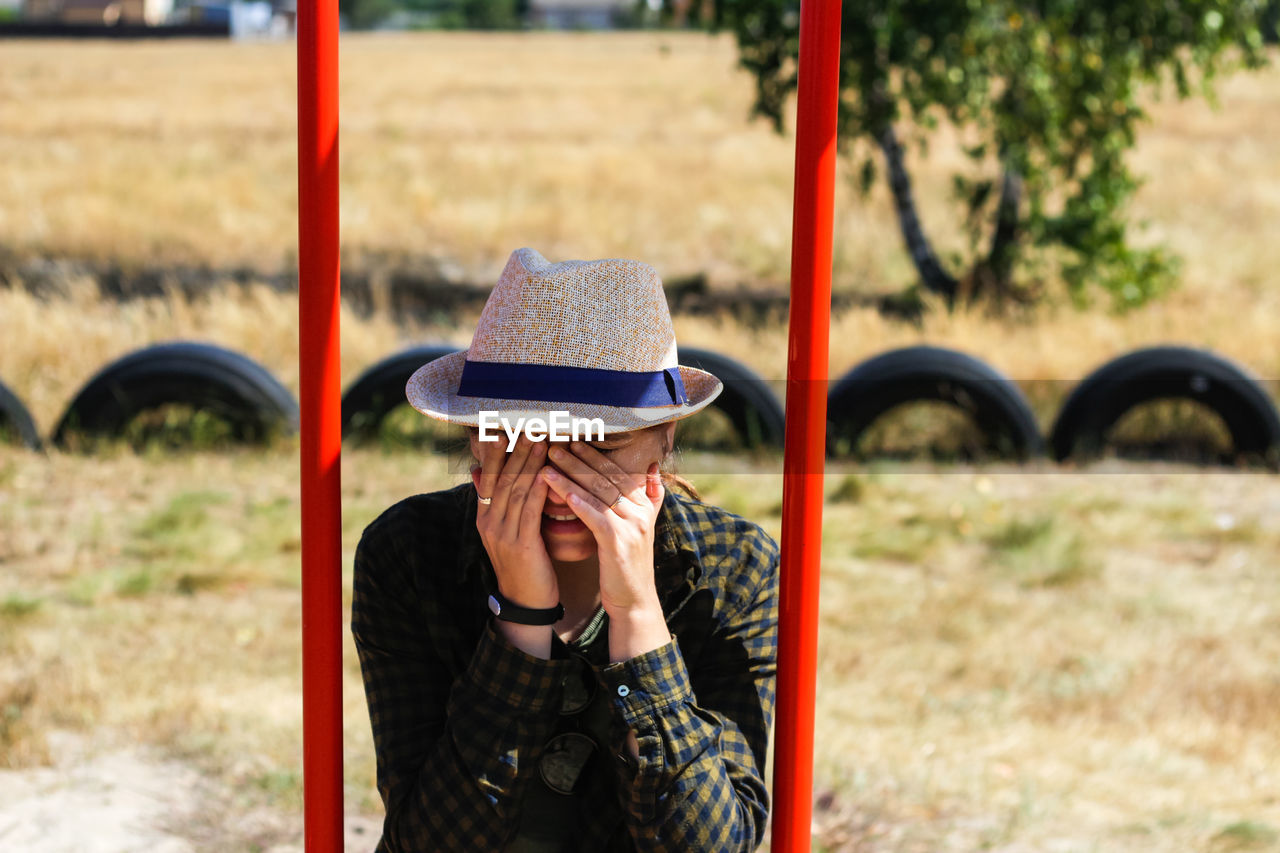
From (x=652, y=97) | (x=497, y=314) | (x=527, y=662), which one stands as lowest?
(x=527, y=662)

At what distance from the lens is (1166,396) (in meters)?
6.50

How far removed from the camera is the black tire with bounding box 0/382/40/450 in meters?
6.20

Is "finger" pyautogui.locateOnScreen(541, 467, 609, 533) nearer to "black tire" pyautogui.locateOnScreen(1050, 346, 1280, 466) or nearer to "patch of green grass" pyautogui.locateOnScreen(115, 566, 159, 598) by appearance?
"patch of green grass" pyautogui.locateOnScreen(115, 566, 159, 598)

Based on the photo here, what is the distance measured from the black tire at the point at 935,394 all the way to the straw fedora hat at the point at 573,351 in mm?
4702

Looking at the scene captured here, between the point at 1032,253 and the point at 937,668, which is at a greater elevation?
the point at 1032,253

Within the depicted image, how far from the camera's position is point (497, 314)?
1.83m

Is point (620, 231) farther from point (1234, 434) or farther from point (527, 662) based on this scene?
point (527, 662)

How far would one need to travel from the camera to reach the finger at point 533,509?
67.8 inches

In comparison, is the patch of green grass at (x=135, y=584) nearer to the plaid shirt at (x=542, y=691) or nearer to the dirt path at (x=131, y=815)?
the dirt path at (x=131, y=815)

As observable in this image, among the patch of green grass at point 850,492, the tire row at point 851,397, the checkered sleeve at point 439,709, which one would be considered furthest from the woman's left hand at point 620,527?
the patch of green grass at point 850,492

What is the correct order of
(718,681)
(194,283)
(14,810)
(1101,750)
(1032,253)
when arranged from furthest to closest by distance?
(1032,253) < (194,283) < (1101,750) < (14,810) < (718,681)

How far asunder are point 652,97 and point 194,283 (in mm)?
19063

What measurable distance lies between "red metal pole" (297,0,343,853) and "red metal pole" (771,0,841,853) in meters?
0.62

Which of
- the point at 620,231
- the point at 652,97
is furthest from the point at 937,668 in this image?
the point at 652,97
